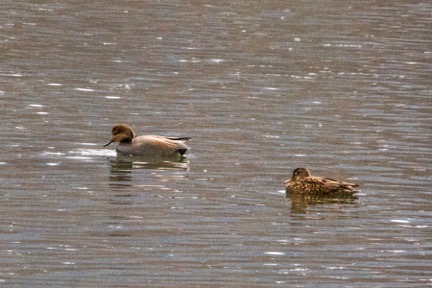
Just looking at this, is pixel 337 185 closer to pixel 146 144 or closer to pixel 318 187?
pixel 318 187

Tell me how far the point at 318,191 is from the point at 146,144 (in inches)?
121

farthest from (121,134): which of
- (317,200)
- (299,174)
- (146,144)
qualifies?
(317,200)

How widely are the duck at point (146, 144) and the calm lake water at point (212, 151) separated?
181 mm

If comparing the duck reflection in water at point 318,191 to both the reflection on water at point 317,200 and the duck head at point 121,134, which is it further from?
the duck head at point 121,134

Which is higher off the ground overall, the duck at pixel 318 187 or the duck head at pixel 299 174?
the duck head at pixel 299 174

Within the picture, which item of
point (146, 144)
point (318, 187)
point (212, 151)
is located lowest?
point (212, 151)

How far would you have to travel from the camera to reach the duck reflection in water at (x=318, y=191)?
1586cm

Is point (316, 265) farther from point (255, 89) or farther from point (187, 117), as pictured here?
point (255, 89)

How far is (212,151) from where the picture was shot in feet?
61.9

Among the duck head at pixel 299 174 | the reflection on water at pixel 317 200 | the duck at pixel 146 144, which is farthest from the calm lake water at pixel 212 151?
the duck head at pixel 299 174

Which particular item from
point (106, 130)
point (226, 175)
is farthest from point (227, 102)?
point (226, 175)

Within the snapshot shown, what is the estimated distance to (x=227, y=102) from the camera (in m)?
23.1

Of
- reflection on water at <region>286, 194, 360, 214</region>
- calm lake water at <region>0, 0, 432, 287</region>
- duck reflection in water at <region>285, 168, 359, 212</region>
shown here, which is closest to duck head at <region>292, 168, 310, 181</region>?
duck reflection in water at <region>285, 168, 359, 212</region>

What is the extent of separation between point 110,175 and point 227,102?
6145 millimetres
